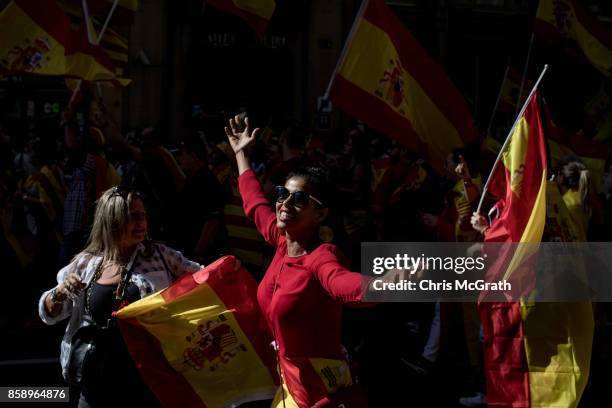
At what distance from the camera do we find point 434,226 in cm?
755

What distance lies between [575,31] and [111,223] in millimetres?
7737

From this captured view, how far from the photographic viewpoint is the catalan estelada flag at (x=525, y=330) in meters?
5.10

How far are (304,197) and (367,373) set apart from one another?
4060 mm

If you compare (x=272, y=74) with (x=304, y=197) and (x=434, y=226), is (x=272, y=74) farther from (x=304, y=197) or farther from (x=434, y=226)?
(x=304, y=197)

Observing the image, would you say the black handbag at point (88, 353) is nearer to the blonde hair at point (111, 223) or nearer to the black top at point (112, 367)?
the black top at point (112, 367)

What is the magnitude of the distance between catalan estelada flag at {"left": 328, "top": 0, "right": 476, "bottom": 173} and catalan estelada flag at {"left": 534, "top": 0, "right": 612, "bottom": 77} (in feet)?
10.8

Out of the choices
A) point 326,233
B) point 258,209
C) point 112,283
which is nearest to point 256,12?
point 326,233

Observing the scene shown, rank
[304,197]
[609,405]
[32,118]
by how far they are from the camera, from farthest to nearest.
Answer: [32,118] < [609,405] < [304,197]

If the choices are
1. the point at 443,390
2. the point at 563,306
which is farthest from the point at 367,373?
the point at 563,306

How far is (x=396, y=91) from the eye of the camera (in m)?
7.18

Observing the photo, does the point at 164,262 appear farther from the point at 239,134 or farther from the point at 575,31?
the point at 575,31

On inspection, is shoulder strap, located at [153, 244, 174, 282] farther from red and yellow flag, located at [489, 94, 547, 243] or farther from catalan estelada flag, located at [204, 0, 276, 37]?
catalan estelada flag, located at [204, 0, 276, 37]

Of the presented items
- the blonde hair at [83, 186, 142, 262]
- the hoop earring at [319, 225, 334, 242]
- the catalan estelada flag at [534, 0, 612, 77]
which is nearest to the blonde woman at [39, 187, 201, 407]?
the blonde hair at [83, 186, 142, 262]

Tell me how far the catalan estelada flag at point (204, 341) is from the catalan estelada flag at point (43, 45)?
5058 millimetres
